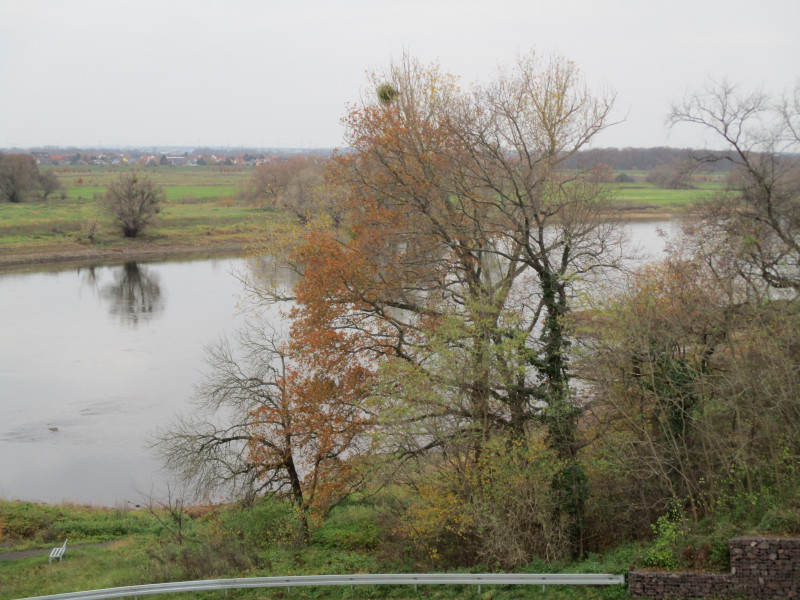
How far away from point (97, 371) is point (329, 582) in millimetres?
22032

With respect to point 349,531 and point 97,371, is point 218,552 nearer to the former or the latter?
point 349,531

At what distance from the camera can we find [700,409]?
12.7m

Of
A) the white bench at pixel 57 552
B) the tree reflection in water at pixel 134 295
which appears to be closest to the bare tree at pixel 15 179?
the tree reflection in water at pixel 134 295

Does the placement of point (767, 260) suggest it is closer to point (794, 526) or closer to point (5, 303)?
point (794, 526)

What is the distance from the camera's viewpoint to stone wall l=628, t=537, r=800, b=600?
9.64 metres

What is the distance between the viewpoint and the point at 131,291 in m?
47.2

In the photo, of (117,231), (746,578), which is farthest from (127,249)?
(746,578)

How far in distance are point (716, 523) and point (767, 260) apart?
6573 millimetres

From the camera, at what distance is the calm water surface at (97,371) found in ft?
72.6

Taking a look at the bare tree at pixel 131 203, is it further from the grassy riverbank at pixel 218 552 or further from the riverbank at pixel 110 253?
the grassy riverbank at pixel 218 552

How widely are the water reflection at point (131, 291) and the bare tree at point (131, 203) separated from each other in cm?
711

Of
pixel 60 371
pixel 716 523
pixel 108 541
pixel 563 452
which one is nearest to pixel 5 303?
pixel 60 371

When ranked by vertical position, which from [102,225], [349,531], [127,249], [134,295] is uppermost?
[102,225]

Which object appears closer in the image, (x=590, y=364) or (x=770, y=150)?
(x=590, y=364)
